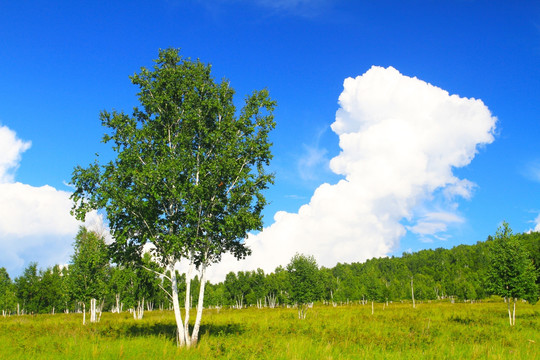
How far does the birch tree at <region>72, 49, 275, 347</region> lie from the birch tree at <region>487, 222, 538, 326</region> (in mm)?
27518

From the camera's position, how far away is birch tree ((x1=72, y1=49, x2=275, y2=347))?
16500 millimetres

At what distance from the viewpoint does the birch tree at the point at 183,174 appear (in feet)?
54.1

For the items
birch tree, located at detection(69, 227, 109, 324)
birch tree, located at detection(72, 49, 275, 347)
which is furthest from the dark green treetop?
birch tree, located at detection(69, 227, 109, 324)

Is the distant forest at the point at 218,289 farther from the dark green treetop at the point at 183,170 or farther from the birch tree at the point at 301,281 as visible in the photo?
the dark green treetop at the point at 183,170

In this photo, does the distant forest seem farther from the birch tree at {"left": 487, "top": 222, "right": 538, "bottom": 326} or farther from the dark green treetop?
the dark green treetop

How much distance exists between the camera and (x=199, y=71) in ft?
62.1

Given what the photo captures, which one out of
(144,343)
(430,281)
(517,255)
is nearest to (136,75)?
(144,343)

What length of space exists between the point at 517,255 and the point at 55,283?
98.0 meters

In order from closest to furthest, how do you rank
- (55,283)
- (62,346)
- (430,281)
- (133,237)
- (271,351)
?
(271,351)
(62,346)
(133,237)
(55,283)
(430,281)

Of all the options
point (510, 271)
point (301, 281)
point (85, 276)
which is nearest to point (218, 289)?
point (301, 281)

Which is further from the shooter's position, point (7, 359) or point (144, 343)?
point (144, 343)

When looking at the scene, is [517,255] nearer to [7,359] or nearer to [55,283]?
[7,359]

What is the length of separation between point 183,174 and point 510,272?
108 feet

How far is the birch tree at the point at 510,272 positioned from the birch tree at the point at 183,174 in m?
27.5
